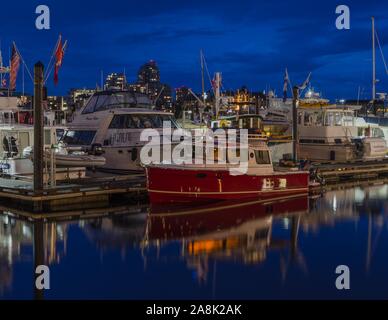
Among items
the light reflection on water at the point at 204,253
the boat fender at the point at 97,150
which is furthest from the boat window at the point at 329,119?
the light reflection on water at the point at 204,253

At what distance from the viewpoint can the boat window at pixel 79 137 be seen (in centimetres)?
3033

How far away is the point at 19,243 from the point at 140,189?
24.5ft

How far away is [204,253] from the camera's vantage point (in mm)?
14891

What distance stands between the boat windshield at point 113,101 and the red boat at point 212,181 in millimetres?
11582

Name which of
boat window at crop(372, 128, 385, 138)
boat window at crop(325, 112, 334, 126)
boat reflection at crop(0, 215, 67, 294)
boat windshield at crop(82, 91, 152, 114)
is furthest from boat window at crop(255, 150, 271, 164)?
boat window at crop(372, 128, 385, 138)

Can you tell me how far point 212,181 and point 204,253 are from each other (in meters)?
6.90

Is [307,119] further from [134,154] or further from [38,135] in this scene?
[38,135]

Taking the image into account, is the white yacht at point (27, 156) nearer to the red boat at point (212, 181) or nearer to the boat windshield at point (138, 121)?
the boat windshield at point (138, 121)

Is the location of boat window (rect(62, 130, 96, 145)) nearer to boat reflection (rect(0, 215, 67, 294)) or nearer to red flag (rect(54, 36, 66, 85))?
red flag (rect(54, 36, 66, 85))

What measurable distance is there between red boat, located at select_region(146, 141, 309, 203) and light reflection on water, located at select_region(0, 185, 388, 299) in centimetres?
68

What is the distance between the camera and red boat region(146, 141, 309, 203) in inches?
835

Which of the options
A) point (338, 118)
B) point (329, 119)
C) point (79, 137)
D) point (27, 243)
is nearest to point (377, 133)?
point (338, 118)
